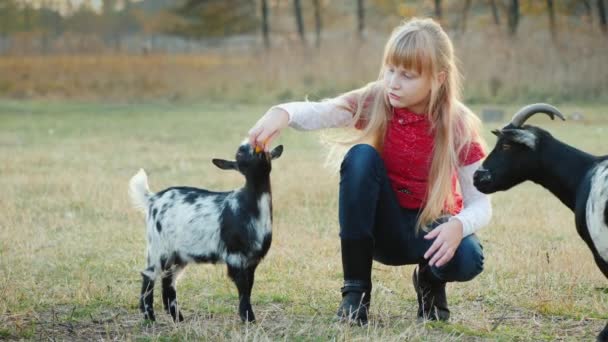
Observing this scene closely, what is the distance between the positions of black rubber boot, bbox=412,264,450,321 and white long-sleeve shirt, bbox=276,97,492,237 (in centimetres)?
38

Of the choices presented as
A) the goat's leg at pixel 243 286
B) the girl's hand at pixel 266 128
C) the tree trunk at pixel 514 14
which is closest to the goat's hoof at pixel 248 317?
the goat's leg at pixel 243 286

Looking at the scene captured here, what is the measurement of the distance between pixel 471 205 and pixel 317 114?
0.91m

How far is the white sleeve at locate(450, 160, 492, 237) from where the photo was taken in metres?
4.53

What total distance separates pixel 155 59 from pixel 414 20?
2410 cm

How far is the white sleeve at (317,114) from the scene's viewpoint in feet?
15.1

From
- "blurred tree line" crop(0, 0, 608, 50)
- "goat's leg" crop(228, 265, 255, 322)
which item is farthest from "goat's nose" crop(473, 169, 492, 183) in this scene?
"blurred tree line" crop(0, 0, 608, 50)

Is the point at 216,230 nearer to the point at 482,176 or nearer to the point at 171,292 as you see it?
the point at 171,292

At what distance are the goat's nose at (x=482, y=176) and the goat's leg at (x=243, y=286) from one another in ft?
3.97

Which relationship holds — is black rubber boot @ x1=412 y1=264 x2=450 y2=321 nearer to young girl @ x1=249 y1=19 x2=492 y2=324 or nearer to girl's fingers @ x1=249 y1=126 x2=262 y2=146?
young girl @ x1=249 y1=19 x2=492 y2=324

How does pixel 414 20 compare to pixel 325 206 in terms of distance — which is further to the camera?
pixel 325 206

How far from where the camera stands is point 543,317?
5.04 metres

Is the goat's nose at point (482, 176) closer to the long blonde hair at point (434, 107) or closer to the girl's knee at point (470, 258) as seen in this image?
the long blonde hair at point (434, 107)

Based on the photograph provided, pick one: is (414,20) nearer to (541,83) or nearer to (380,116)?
(380,116)

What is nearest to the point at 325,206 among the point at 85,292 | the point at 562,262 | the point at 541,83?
the point at 562,262
